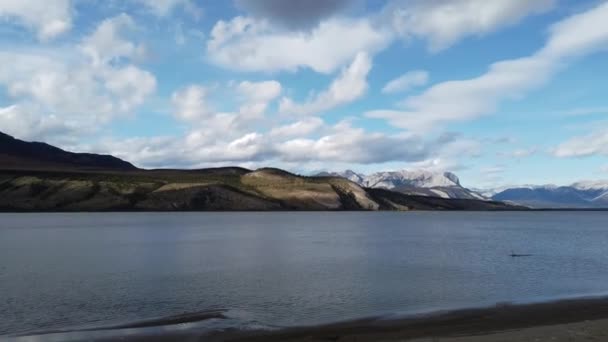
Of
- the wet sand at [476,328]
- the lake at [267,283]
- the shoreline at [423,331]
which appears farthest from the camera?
the lake at [267,283]

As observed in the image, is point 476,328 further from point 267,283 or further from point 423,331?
point 267,283

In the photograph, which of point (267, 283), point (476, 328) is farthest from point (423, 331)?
point (267, 283)

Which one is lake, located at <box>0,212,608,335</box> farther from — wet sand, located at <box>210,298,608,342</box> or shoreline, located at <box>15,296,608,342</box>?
wet sand, located at <box>210,298,608,342</box>

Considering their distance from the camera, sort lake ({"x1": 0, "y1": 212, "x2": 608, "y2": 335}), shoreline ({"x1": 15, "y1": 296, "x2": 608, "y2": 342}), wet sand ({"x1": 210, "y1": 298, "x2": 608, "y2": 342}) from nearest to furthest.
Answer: wet sand ({"x1": 210, "y1": 298, "x2": 608, "y2": 342})
shoreline ({"x1": 15, "y1": 296, "x2": 608, "y2": 342})
lake ({"x1": 0, "y1": 212, "x2": 608, "y2": 335})

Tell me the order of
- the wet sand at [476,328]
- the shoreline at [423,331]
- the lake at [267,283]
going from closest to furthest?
the wet sand at [476,328]
the shoreline at [423,331]
the lake at [267,283]

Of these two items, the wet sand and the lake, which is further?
the lake

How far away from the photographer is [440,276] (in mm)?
49938

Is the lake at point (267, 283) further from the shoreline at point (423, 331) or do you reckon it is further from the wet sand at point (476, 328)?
the wet sand at point (476, 328)

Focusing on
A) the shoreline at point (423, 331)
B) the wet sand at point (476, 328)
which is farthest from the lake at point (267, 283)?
the wet sand at point (476, 328)

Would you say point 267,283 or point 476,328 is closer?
point 476,328

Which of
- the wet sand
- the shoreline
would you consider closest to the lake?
the shoreline

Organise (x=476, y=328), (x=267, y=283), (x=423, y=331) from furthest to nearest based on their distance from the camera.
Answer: (x=267, y=283), (x=476, y=328), (x=423, y=331)

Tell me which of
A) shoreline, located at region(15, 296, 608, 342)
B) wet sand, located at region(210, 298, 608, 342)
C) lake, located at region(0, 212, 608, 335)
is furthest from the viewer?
lake, located at region(0, 212, 608, 335)

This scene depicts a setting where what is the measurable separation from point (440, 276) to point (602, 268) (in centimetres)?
2140
